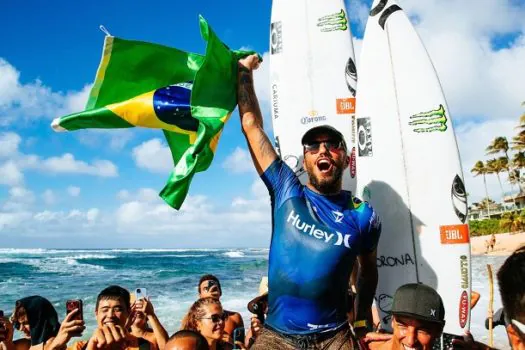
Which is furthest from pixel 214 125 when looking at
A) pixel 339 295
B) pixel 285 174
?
pixel 339 295

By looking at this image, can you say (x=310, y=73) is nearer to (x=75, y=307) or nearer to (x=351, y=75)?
(x=351, y=75)

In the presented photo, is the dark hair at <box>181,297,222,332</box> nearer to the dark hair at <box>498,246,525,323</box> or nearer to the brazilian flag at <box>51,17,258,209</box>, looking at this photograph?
the brazilian flag at <box>51,17,258,209</box>

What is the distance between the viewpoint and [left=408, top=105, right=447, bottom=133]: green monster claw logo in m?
4.60

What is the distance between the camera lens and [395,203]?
448cm

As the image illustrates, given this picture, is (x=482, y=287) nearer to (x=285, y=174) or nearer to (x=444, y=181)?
(x=444, y=181)

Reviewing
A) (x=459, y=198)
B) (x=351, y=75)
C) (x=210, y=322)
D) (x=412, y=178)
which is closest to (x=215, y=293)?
(x=210, y=322)

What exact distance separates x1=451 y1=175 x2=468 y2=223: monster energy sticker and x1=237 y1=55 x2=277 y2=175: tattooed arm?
2123 mm

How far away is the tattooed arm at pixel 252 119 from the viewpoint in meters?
3.20

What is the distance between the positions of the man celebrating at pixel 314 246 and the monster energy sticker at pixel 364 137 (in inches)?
66.3

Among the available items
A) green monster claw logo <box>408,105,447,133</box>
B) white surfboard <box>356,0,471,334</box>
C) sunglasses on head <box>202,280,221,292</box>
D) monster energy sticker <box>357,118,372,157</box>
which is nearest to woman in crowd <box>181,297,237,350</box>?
sunglasses on head <box>202,280,221,292</box>

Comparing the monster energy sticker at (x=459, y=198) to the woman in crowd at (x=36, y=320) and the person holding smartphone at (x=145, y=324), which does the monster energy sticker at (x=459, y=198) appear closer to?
the person holding smartphone at (x=145, y=324)

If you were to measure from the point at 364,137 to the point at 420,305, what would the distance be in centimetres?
259

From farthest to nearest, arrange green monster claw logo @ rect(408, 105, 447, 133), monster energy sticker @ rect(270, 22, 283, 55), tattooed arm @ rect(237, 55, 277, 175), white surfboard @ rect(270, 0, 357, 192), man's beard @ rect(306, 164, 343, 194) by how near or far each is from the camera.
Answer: monster energy sticker @ rect(270, 22, 283, 55), white surfboard @ rect(270, 0, 357, 192), green monster claw logo @ rect(408, 105, 447, 133), tattooed arm @ rect(237, 55, 277, 175), man's beard @ rect(306, 164, 343, 194)

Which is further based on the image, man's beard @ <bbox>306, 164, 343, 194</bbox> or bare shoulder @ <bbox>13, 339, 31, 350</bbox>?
bare shoulder @ <bbox>13, 339, 31, 350</bbox>
